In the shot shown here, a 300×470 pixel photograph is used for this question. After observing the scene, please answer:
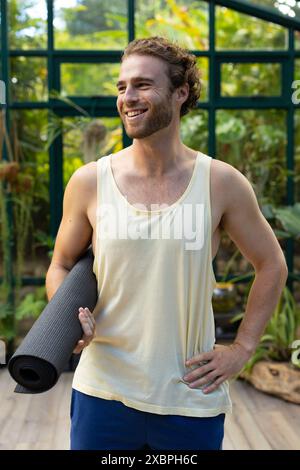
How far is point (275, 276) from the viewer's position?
1.58 metres

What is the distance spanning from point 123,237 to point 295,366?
2.56 m

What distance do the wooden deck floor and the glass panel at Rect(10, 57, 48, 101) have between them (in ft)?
5.62

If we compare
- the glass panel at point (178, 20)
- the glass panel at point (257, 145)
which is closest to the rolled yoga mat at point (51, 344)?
the glass panel at point (257, 145)

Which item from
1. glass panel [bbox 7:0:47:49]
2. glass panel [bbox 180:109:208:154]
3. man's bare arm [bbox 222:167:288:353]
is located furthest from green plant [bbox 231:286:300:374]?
man's bare arm [bbox 222:167:288:353]

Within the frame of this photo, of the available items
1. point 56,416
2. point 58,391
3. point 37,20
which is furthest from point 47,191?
point 56,416

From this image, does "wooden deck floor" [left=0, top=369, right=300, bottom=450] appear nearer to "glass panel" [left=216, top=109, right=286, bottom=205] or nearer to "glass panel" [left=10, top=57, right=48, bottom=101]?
"glass panel" [left=216, top=109, right=286, bottom=205]

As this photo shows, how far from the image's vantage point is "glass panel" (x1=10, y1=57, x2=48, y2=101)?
448 centimetres

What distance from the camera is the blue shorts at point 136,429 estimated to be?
1.46 meters

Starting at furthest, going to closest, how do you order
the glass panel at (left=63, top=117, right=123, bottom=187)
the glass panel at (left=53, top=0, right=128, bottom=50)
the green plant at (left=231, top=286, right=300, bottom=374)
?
1. the glass panel at (left=53, top=0, right=128, bottom=50)
2. the glass panel at (left=63, top=117, right=123, bottom=187)
3. the green plant at (left=231, top=286, right=300, bottom=374)

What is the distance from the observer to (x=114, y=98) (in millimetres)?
4277

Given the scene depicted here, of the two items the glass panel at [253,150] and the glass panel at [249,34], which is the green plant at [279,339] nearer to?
the glass panel at [253,150]

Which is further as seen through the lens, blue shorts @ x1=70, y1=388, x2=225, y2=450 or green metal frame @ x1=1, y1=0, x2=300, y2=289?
green metal frame @ x1=1, y1=0, x2=300, y2=289
